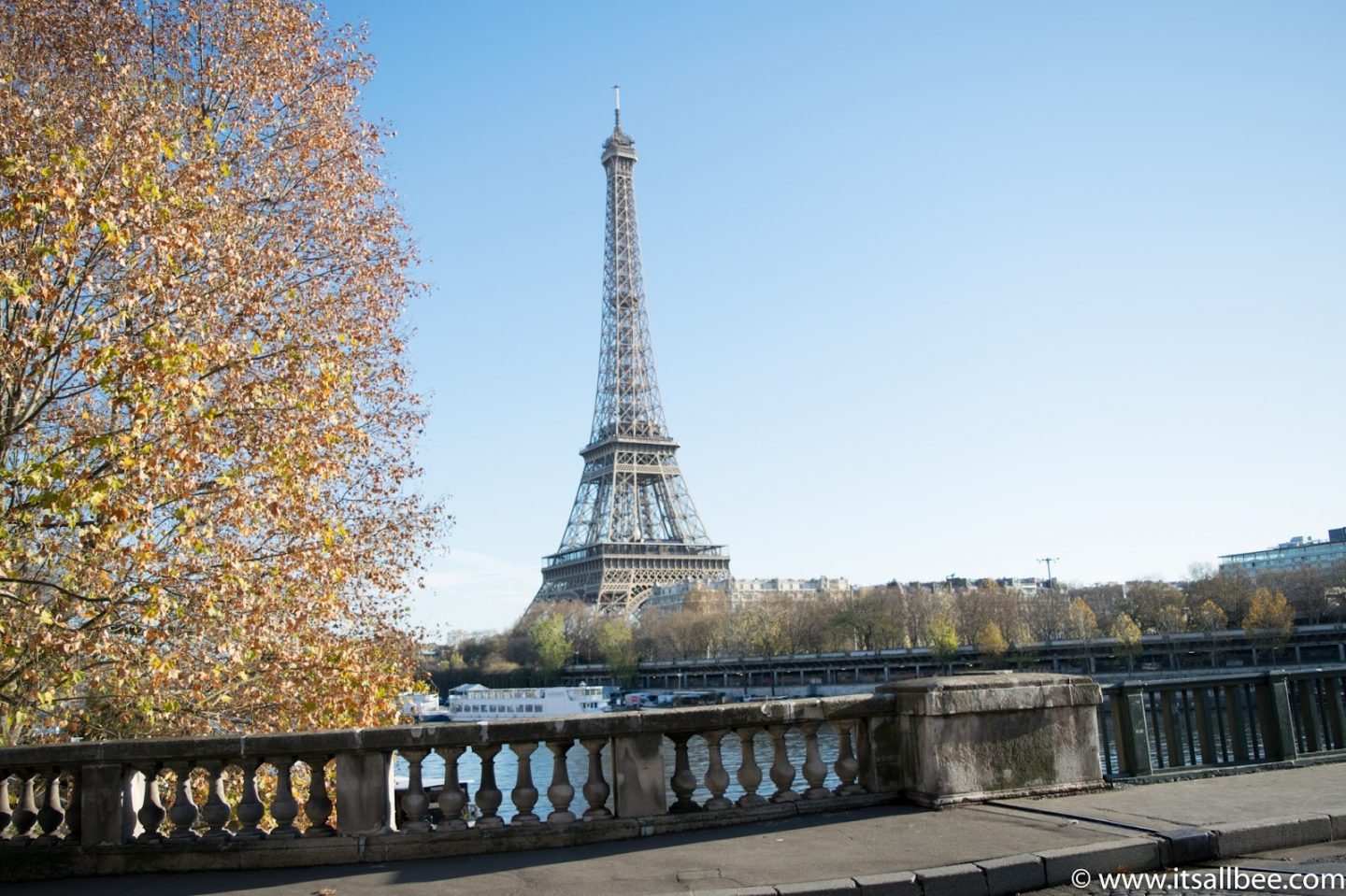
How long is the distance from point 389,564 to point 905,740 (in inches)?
349

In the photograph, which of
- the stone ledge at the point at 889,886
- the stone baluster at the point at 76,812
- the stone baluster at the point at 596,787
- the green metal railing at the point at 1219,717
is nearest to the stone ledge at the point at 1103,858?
the stone ledge at the point at 889,886

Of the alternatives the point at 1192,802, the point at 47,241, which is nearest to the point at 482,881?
the point at 1192,802

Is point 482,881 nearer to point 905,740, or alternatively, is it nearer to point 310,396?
point 905,740

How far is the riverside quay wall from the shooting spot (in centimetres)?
844

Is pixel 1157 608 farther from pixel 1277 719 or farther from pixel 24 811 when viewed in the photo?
pixel 24 811

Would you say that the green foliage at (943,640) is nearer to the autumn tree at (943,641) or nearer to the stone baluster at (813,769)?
the autumn tree at (943,641)

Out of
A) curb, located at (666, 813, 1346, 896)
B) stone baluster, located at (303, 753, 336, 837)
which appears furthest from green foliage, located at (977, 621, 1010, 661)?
stone baluster, located at (303, 753, 336, 837)

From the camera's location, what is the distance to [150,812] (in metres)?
8.84

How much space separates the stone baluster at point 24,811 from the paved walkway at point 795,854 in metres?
0.92

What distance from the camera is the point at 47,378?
42.2ft

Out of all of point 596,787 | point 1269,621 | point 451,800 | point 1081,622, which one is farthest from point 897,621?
point 451,800

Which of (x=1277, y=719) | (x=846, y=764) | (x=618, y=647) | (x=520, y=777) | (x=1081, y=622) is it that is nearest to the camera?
(x=520, y=777)

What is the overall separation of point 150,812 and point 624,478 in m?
114

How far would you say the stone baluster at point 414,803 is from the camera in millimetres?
8453
